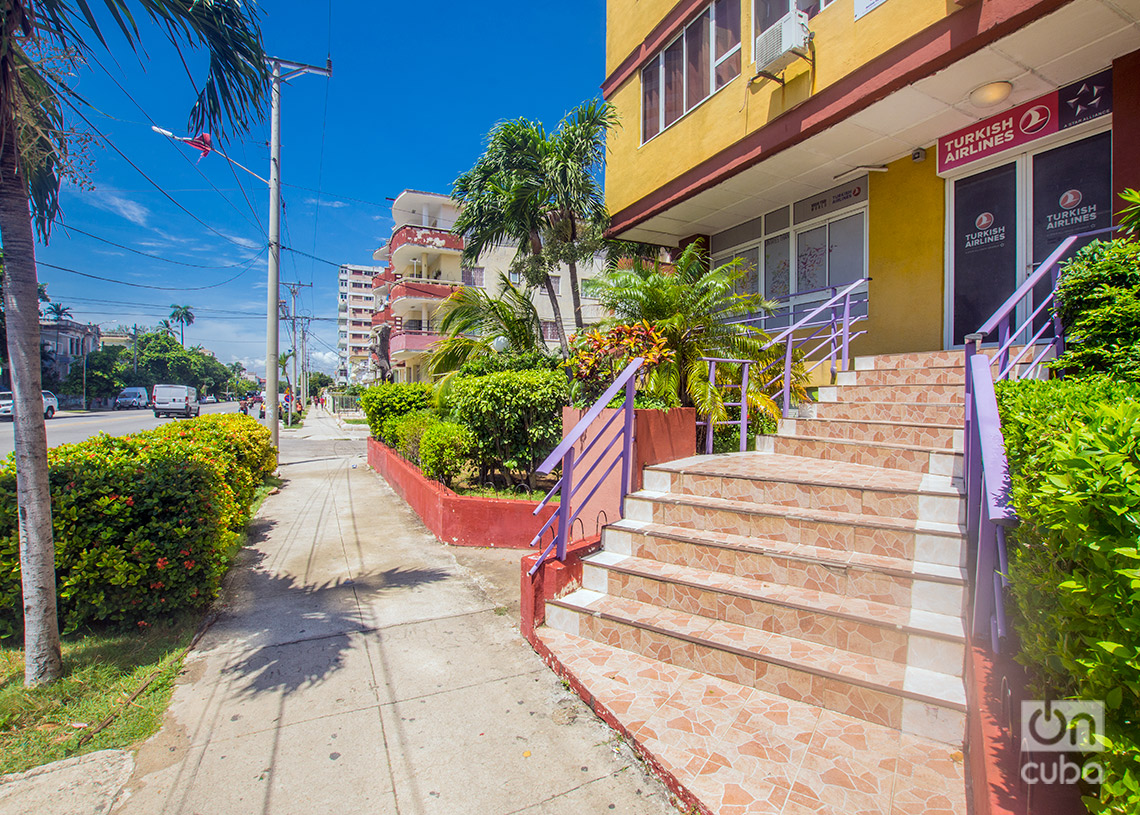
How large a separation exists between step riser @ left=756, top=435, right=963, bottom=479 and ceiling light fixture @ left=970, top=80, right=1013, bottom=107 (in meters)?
4.15

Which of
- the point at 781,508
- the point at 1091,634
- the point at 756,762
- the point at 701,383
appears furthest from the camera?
the point at 701,383

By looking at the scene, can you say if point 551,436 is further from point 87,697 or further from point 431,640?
point 87,697

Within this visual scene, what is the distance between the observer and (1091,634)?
1418 mm

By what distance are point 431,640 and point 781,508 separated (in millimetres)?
2792

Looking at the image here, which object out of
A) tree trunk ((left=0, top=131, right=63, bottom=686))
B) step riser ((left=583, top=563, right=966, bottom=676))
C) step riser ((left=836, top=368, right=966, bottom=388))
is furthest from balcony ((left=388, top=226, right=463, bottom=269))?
step riser ((left=583, top=563, right=966, bottom=676))

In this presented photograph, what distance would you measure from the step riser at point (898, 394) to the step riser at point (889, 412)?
0.70 ft

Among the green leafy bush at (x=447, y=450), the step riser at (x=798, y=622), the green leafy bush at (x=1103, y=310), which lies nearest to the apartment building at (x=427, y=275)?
the green leafy bush at (x=447, y=450)

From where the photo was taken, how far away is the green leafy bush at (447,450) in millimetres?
7391

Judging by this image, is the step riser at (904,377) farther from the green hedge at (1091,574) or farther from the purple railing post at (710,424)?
the green hedge at (1091,574)

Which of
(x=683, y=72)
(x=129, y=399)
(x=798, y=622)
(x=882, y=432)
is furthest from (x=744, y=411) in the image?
(x=129, y=399)

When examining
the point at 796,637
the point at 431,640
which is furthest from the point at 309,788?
the point at 796,637

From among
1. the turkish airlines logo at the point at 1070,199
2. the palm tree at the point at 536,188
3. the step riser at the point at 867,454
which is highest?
the palm tree at the point at 536,188

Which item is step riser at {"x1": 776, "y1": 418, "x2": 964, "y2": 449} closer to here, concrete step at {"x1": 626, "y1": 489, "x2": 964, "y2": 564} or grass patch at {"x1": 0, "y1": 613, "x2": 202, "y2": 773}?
concrete step at {"x1": 626, "y1": 489, "x2": 964, "y2": 564}

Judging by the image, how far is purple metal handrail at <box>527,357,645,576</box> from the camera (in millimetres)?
3967
